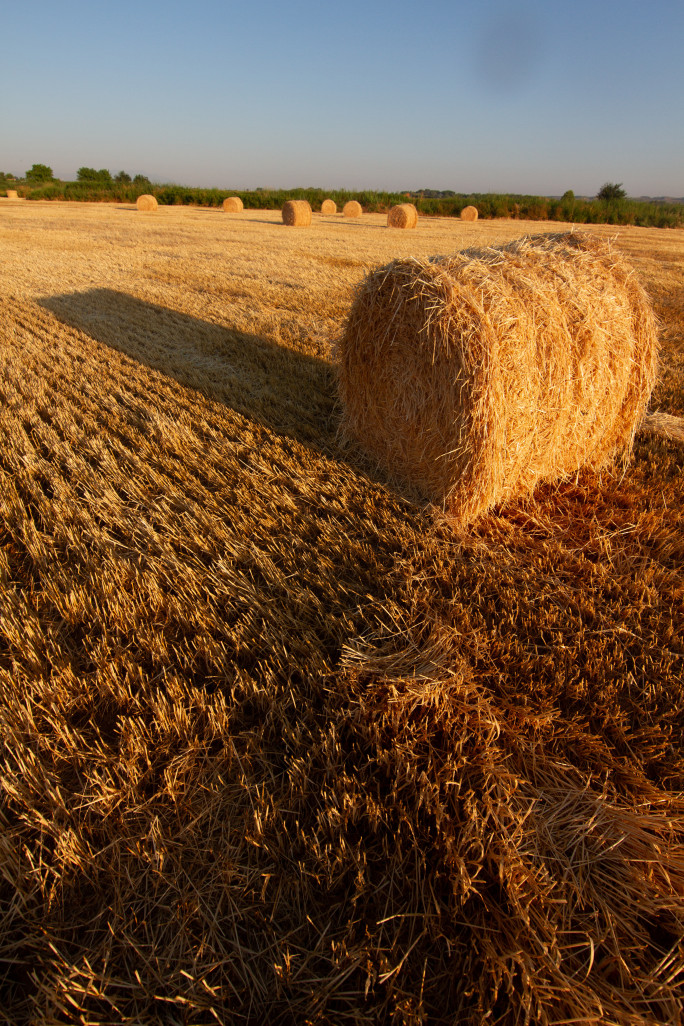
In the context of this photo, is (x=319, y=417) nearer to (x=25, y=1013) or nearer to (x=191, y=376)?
(x=191, y=376)

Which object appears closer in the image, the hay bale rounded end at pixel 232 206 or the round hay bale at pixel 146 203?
the round hay bale at pixel 146 203

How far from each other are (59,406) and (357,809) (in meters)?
4.39

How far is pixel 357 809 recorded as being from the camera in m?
1.71

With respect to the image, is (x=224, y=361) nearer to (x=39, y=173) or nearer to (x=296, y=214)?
(x=296, y=214)

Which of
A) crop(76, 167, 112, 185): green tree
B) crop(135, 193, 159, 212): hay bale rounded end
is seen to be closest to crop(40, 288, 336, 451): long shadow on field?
crop(135, 193, 159, 212): hay bale rounded end

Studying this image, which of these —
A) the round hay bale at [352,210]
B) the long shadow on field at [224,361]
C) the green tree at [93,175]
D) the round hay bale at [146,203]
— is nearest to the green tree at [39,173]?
the green tree at [93,175]

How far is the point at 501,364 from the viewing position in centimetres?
305

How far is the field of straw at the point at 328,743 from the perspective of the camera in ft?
4.58

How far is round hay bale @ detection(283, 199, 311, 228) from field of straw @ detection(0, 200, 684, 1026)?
22.9 meters

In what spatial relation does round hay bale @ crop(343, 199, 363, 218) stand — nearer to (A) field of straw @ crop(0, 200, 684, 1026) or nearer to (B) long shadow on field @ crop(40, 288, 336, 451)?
(B) long shadow on field @ crop(40, 288, 336, 451)

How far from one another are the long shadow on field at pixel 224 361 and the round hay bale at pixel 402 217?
1825 centimetres

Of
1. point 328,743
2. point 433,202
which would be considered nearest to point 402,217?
point 433,202

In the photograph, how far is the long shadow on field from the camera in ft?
15.6

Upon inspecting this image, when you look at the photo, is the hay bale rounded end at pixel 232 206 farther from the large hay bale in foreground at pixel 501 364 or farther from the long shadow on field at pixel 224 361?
the large hay bale in foreground at pixel 501 364
